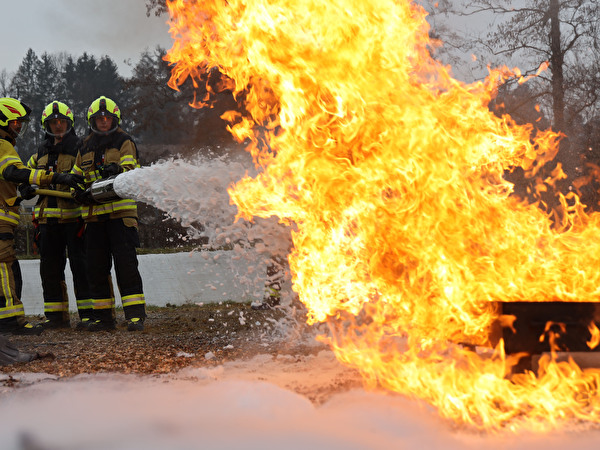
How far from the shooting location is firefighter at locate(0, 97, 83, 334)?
273 inches

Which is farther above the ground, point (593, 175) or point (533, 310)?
point (593, 175)

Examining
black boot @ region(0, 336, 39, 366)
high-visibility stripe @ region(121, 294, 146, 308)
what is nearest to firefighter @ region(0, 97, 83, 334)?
high-visibility stripe @ region(121, 294, 146, 308)

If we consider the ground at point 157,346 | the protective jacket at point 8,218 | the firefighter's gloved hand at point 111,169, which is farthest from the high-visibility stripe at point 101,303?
the firefighter's gloved hand at point 111,169

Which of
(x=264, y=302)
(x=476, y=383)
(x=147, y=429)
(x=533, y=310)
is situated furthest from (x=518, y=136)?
(x=264, y=302)

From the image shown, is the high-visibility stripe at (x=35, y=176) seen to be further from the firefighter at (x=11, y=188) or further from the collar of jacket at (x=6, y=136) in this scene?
the collar of jacket at (x=6, y=136)

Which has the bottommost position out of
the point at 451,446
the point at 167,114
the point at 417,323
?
the point at 451,446

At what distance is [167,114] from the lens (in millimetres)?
22891

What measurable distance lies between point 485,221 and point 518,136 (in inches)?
37.9

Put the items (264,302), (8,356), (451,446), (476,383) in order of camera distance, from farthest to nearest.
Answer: (264,302) → (8,356) → (476,383) → (451,446)

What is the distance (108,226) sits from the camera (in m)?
7.29

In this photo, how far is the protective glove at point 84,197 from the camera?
717 cm

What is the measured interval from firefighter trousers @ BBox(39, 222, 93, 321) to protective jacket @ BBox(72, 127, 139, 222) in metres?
0.75

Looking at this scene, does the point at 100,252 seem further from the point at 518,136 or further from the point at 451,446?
the point at 451,446

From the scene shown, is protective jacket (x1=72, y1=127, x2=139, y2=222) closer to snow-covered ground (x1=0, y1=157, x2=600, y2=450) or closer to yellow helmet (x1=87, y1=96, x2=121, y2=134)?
yellow helmet (x1=87, y1=96, x2=121, y2=134)
